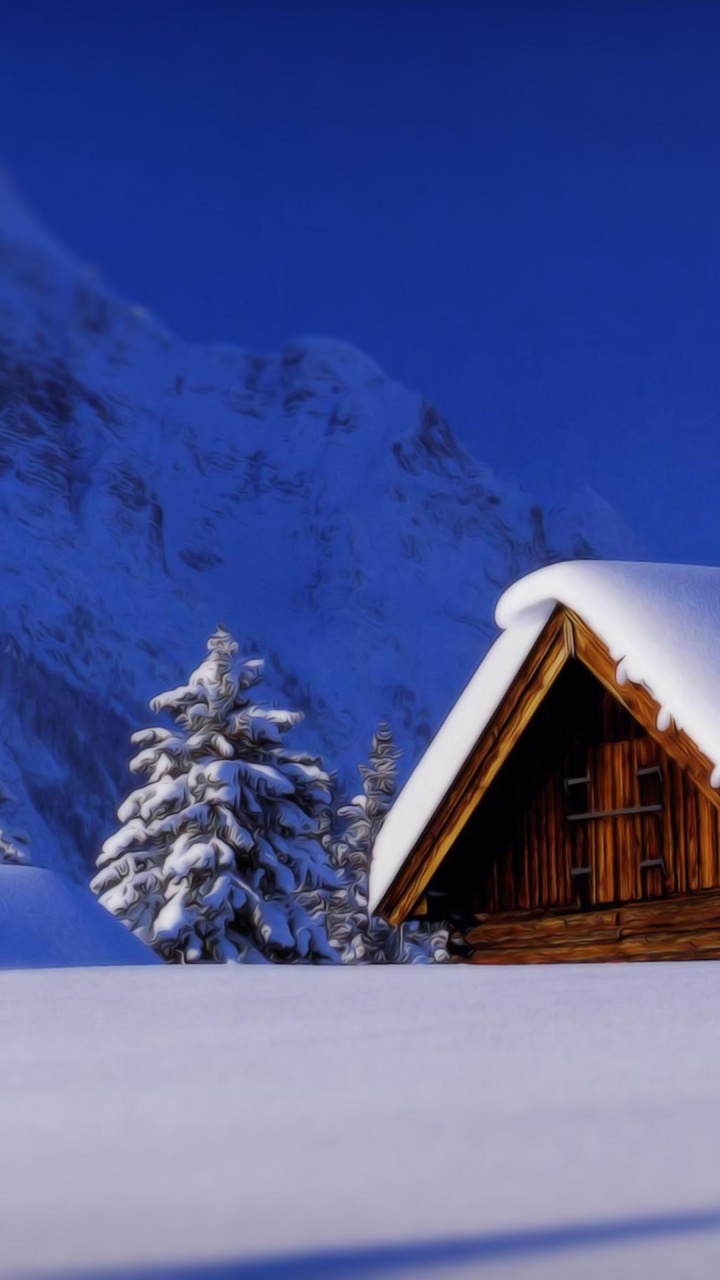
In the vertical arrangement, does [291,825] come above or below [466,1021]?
above

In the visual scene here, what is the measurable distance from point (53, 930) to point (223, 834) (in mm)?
8994

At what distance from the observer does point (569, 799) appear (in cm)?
1070

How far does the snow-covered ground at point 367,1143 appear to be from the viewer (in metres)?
2.50

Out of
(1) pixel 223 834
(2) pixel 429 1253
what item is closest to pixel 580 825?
(2) pixel 429 1253

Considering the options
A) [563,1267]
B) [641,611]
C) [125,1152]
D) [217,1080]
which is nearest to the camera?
[563,1267]

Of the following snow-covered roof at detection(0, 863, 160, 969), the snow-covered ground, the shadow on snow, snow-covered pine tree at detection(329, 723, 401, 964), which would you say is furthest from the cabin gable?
snow-covered pine tree at detection(329, 723, 401, 964)

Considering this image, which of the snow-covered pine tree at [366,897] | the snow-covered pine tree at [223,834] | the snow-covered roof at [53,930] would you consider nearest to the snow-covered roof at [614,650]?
the snow-covered roof at [53,930]

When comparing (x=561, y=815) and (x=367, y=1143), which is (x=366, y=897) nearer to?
(x=561, y=815)

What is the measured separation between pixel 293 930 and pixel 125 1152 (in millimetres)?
18847

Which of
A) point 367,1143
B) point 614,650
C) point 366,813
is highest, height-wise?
point 366,813

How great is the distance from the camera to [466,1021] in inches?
202

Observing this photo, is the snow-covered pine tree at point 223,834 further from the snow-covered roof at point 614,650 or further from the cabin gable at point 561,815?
the snow-covered roof at point 614,650

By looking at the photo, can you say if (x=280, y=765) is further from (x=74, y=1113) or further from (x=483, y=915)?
(x=74, y=1113)

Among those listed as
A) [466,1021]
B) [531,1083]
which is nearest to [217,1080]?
[531,1083]
